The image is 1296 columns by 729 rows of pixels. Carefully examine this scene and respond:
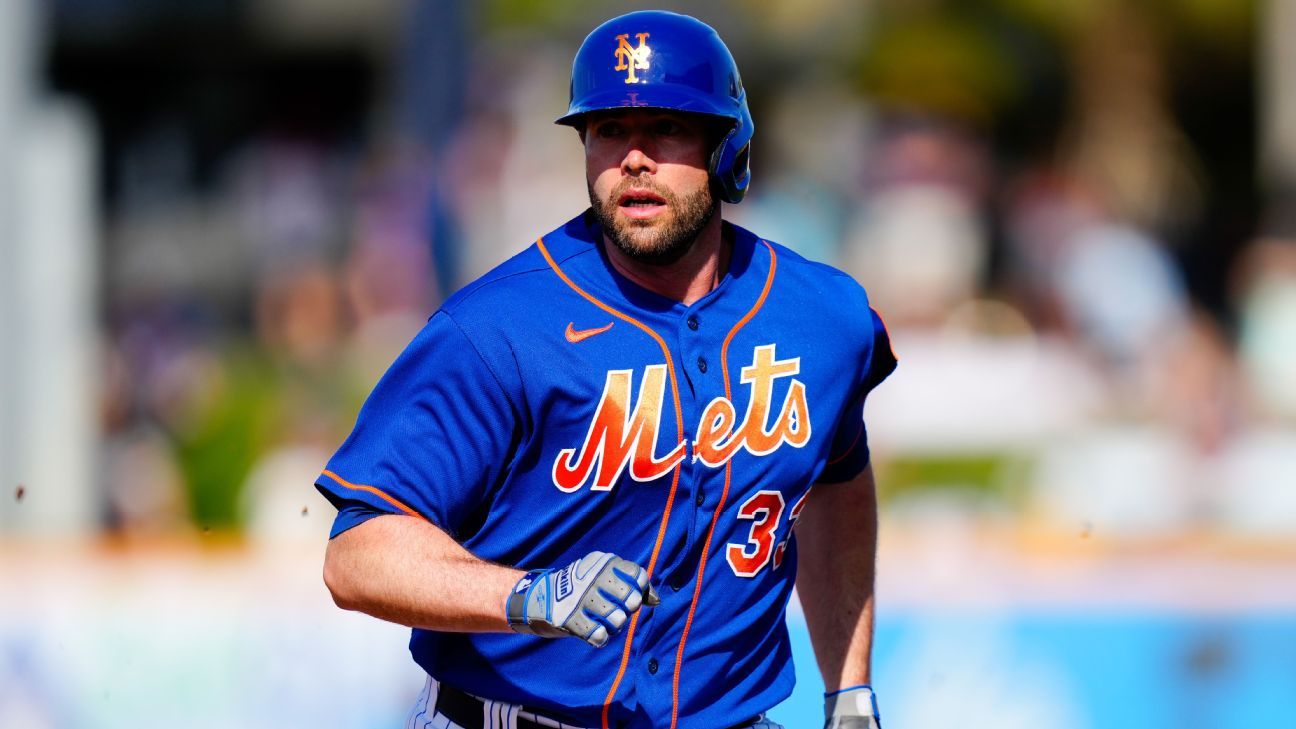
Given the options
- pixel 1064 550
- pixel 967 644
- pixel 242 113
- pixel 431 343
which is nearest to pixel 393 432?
pixel 431 343

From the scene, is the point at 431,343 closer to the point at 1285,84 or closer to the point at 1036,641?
the point at 1036,641

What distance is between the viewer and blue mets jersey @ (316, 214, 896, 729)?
3.37m

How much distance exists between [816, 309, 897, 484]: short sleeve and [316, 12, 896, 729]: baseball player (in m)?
0.08

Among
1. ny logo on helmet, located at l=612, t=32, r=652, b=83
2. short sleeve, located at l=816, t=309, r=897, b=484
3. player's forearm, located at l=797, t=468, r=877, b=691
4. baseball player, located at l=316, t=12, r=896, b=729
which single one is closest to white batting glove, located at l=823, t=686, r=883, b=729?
player's forearm, located at l=797, t=468, r=877, b=691

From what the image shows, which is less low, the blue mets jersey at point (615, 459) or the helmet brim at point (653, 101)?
the helmet brim at point (653, 101)

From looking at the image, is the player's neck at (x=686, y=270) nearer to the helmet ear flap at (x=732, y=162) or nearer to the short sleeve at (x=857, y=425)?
the helmet ear flap at (x=732, y=162)

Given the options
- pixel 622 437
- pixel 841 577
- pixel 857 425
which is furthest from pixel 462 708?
pixel 857 425

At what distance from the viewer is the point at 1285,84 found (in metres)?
13.9

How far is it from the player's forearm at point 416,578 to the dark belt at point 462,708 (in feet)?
1.24

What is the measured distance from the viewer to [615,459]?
11.3 feet

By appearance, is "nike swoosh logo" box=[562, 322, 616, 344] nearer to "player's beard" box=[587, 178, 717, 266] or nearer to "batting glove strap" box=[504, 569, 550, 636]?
"player's beard" box=[587, 178, 717, 266]

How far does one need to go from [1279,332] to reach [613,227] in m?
6.58

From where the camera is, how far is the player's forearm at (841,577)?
4.00 meters

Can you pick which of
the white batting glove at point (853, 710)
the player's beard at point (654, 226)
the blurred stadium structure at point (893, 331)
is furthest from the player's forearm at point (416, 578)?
the blurred stadium structure at point (893, 331)
